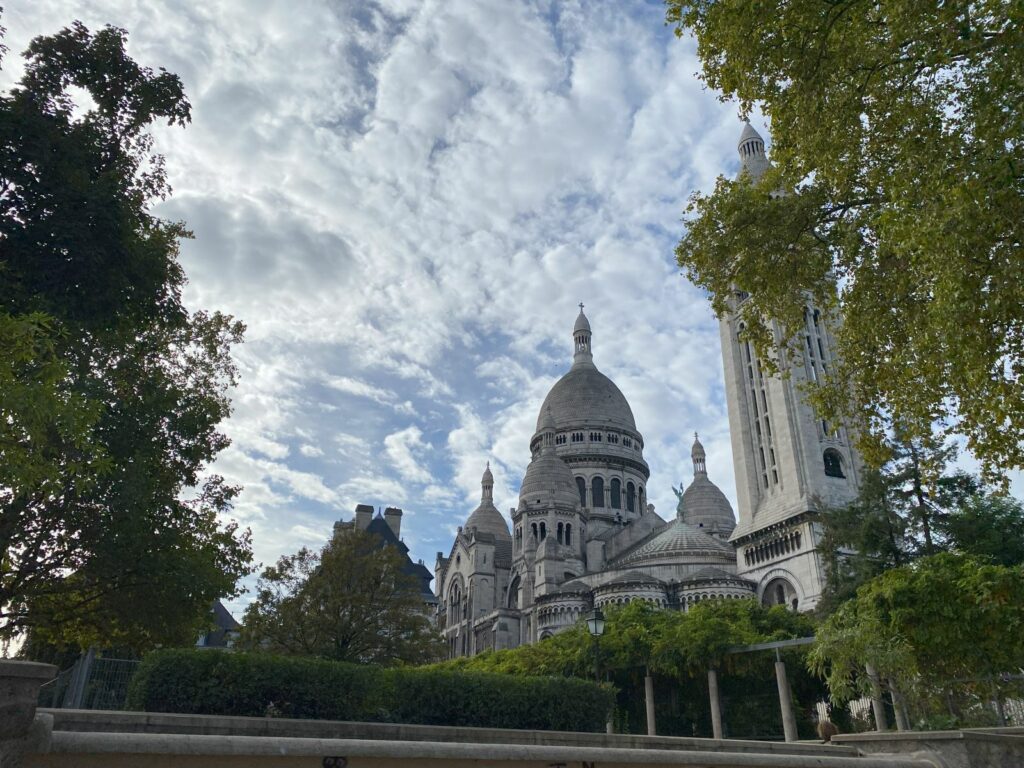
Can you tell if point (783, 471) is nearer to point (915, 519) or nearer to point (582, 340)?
point (915, 519)

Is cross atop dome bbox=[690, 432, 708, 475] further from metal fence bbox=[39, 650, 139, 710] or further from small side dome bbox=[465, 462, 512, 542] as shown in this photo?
metal fence bbox=[39, 650, 139, 710]

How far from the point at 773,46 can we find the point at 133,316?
15957 mm

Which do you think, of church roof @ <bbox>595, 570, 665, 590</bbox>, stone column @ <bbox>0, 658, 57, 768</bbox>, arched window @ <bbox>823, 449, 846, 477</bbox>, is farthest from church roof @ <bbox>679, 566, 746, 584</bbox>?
stone column @ <bbox>0, 658, 57, 768</bbox>

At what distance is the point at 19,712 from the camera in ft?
18.7

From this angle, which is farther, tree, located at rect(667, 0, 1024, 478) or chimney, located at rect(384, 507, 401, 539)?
chimney, located at rect(384, 507, 401, 539)

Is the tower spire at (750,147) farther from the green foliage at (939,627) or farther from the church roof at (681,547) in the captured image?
the green foliage at (939,627)

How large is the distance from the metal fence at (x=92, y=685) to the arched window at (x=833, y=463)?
44520mm

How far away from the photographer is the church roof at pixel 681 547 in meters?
56.4

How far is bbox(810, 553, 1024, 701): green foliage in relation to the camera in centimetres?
1669

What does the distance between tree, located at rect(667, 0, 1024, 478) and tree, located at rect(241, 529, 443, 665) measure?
17.7 metres

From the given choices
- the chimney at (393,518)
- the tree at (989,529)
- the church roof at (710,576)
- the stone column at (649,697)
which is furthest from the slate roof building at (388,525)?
the tree at (989,529)

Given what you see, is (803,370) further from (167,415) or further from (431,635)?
(167,415)

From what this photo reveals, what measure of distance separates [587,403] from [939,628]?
6721cm

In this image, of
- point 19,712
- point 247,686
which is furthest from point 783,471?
point 19,712
